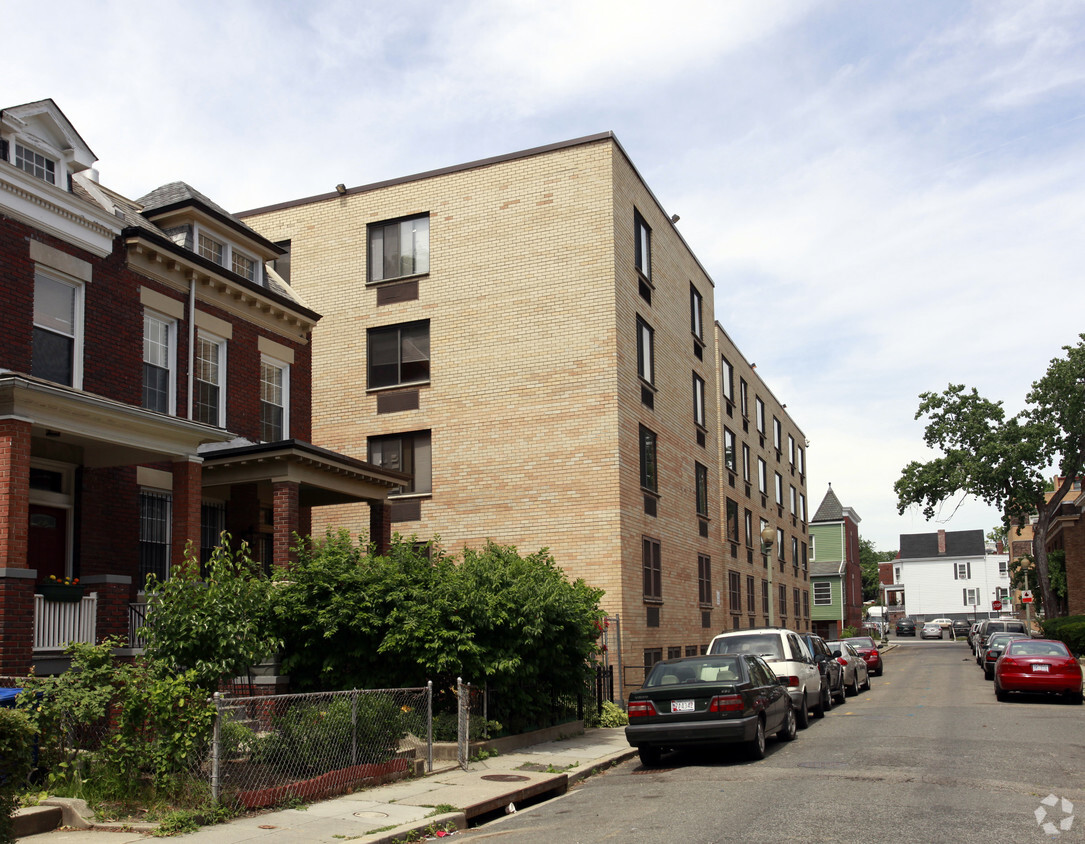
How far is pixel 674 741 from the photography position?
14.0 metres

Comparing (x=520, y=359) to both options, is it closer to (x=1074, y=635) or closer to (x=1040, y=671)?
(x=1040, y=671)

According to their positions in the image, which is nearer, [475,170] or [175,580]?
[175,580]

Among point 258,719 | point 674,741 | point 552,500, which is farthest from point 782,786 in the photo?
point 552,500

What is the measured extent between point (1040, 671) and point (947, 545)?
110741 mm

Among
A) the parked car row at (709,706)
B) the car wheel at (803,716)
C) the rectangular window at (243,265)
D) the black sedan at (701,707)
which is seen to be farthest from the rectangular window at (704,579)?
the black sedan at (701,707)

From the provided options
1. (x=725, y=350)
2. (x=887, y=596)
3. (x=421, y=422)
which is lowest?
(x=887, y=596)

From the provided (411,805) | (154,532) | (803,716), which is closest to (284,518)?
(154,532)

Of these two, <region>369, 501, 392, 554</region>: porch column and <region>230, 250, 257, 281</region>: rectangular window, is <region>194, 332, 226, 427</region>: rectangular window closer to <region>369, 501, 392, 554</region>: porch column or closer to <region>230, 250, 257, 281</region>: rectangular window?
<region>230, 250, 257, 281</region>: rectangular window

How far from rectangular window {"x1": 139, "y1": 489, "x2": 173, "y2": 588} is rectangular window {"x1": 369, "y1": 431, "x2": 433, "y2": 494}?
868 cm

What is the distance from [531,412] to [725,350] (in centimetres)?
1719

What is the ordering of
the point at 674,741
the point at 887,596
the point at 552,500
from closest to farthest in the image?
the point at 674,741, the point at 552,500, the point at 887,596

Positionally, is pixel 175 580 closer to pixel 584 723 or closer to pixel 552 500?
pixel 584 723

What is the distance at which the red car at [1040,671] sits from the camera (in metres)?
22.7

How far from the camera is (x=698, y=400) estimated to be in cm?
3416
